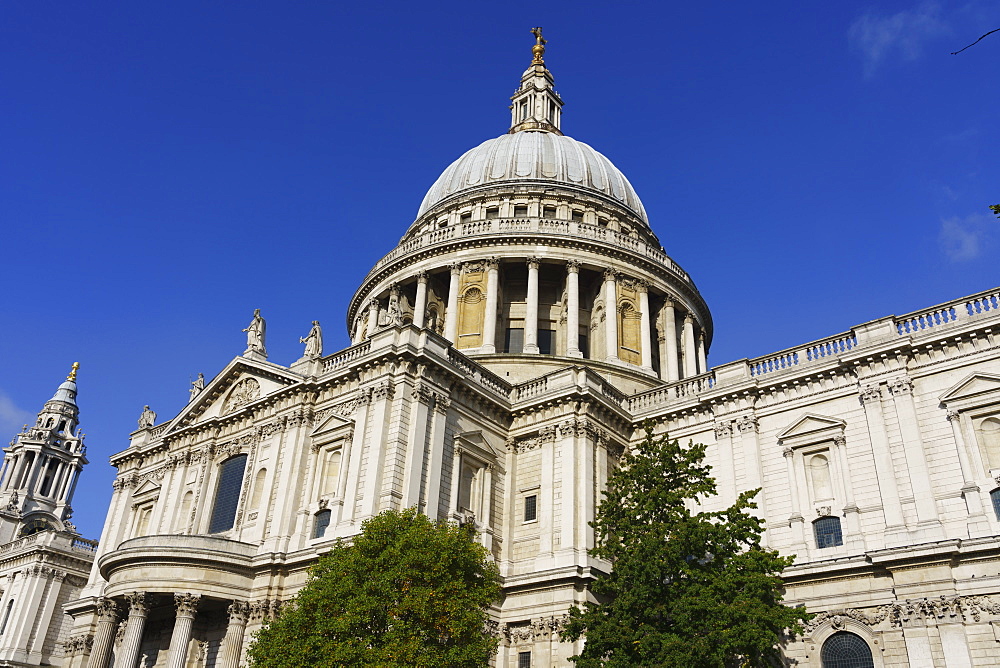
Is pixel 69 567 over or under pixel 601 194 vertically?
under

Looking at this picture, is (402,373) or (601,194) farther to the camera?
(601,194)

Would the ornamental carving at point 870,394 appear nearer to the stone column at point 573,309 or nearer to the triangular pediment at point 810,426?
the triangular pediment at point 810,426

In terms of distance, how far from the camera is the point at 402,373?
98.0 ft

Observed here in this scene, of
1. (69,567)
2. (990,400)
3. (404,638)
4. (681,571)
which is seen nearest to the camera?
(404,638)

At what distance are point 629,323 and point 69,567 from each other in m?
36.6

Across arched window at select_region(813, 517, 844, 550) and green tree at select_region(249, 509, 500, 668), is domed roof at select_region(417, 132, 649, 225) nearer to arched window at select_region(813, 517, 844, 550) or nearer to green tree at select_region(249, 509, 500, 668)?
arched window at select_region(813, 517, 844, 550)

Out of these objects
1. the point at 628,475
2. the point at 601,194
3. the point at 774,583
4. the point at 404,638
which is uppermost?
the point at 601,194

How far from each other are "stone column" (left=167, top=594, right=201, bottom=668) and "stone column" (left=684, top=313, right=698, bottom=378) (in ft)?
89.8

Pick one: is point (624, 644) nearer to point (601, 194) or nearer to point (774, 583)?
point (774, 583)

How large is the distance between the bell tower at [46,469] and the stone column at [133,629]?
40506mm

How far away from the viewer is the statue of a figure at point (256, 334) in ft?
120

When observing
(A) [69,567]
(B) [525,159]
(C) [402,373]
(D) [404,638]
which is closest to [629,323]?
(B) [525,159]

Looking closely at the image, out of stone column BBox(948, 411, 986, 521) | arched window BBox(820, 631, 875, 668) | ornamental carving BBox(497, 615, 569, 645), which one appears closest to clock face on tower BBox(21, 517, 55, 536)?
ornamental carving BBox(497, 615, 569, 645)

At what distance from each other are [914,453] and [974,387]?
288 centimetres
